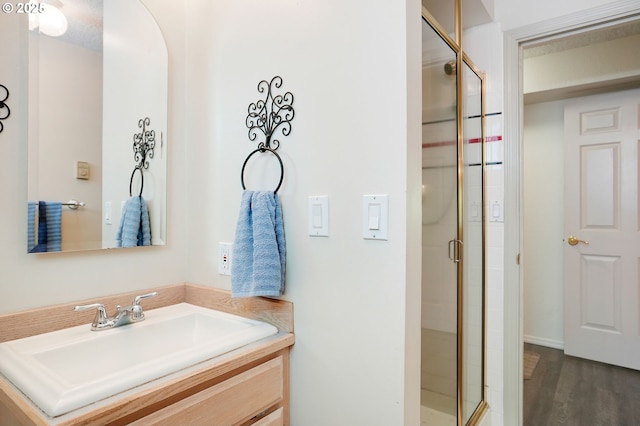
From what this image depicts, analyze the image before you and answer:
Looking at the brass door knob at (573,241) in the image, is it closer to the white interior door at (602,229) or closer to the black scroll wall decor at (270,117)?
the white interior door at (602,229)

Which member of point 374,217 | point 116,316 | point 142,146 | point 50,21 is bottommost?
point 116,316

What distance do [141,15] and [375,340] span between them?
147cm

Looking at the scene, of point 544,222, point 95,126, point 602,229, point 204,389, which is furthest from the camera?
point 544,222

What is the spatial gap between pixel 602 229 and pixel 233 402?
3146mm

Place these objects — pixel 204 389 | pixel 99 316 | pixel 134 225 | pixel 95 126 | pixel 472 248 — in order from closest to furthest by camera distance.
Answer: pixel 204 389, pixel 99 316, pixel 95 126, pixel 134 225, pixel 472 248

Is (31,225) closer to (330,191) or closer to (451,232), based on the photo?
(330,191)

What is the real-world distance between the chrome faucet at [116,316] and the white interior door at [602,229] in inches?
128

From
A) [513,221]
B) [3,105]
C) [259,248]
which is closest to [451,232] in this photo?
[513,221]

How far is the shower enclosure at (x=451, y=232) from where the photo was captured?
1.27 meters

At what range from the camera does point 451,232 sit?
153 cm

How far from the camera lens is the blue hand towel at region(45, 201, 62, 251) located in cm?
112

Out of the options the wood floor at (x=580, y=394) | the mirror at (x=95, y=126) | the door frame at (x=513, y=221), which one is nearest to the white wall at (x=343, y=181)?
the mirror at (x=95, y=126)

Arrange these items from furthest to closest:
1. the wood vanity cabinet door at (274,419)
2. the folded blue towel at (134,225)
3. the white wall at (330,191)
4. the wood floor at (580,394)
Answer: the wood floor at (580,394), the folded blue towel at (134,225), the wood vanity cabinet door at (274,419), the white wall at (330,191)

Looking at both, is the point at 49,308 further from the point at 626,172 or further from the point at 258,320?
the point at 626,172
